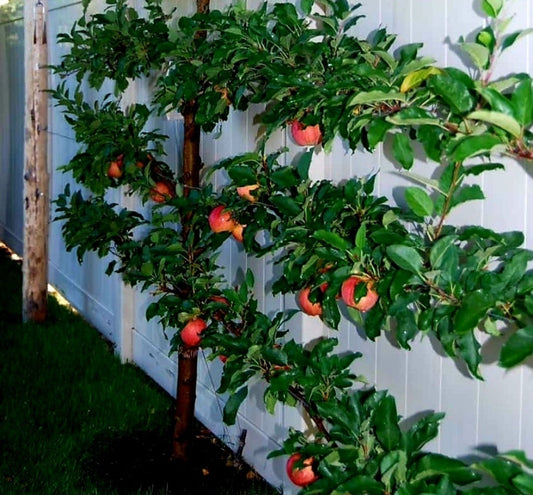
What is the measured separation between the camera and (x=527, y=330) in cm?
143

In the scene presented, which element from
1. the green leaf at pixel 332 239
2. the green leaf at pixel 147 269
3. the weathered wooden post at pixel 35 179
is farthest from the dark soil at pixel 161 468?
the weathered wooden post at pixel 35 179

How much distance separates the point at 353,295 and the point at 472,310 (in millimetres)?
387

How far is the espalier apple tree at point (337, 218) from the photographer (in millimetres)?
1607

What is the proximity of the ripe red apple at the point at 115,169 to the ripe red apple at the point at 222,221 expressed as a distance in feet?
2.53

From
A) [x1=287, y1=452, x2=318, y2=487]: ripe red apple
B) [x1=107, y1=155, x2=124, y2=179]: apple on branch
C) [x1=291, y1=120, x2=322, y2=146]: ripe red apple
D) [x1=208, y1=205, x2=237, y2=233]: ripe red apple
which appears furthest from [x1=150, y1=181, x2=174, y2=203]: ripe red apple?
[x1=287, y1=452, x2=318, y2=487]: ripe red apple

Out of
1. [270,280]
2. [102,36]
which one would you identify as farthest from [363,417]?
[102,36]

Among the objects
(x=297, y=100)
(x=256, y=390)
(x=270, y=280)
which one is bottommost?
(x=256, y=390)

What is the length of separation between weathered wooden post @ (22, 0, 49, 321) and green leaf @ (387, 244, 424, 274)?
4.39 metres

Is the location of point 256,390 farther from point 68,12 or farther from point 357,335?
point 68,12

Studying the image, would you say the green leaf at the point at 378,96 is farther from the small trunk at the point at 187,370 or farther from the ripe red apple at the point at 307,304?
the small trunk at the point at 187,370

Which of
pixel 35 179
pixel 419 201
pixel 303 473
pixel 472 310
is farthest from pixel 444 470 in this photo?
pixel 35 179

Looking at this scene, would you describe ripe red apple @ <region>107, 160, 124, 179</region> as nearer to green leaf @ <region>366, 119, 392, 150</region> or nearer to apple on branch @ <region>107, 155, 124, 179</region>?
apple on branch @ <region>107, 155, 124, 179</region>

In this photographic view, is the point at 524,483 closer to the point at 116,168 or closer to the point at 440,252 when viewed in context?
the point at 440,252

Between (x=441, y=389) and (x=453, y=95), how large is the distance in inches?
36.8
